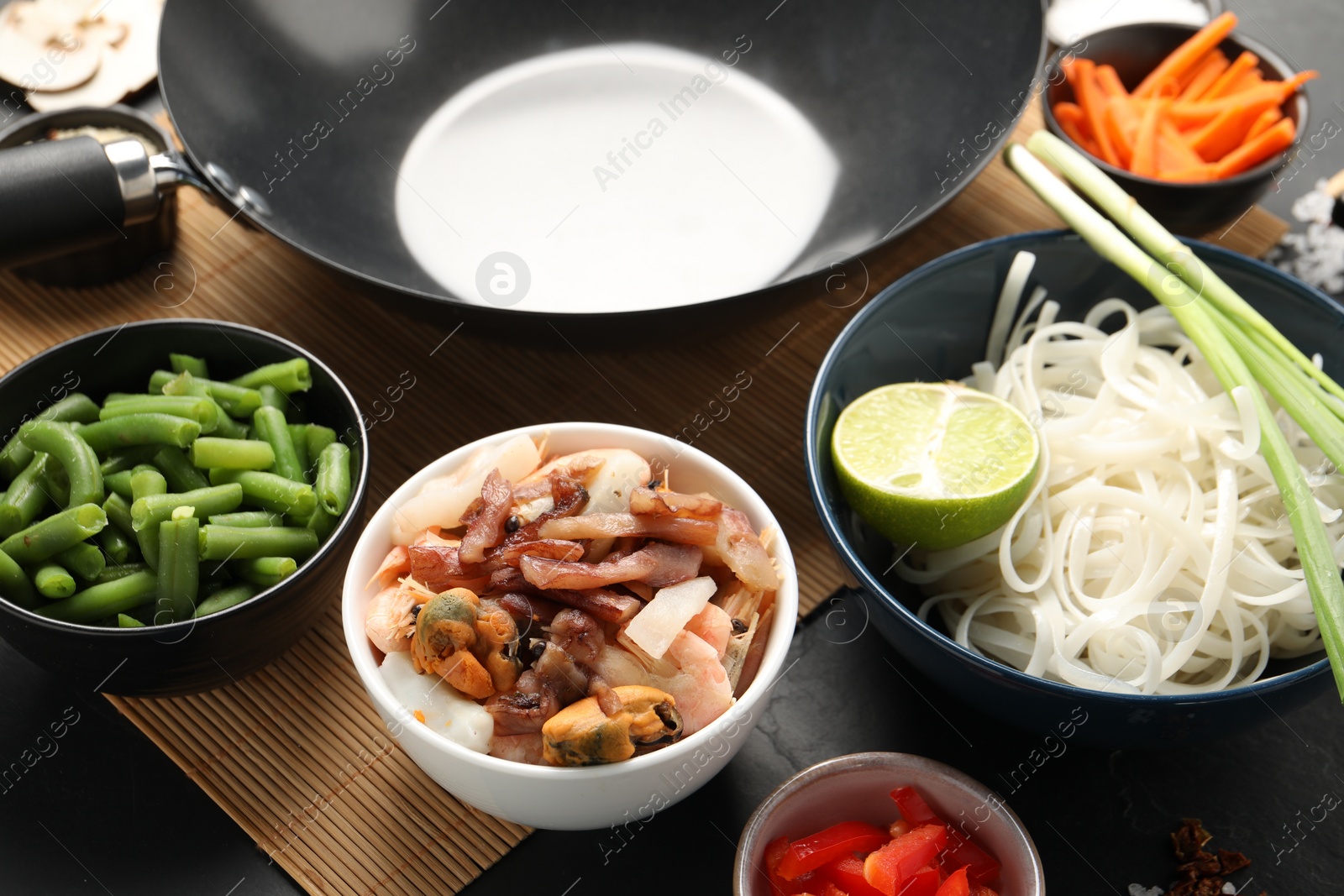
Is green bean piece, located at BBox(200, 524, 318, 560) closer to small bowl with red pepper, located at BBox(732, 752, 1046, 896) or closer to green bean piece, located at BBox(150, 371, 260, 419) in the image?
green bean piece, located at BBox(150, 371, 260, 419)

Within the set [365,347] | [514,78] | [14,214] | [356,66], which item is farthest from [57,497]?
[514,78]

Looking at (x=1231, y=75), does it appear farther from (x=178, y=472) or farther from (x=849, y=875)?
(x=178, y=472)

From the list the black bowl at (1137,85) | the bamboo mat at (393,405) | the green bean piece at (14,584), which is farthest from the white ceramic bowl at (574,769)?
the black bowl at (1137,85)

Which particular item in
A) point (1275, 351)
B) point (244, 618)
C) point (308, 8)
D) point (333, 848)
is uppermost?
point (308, 8)

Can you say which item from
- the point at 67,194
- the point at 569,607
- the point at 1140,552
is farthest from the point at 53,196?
the point at 1140,552

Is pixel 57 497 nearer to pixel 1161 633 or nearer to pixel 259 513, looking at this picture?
pixel 259 513

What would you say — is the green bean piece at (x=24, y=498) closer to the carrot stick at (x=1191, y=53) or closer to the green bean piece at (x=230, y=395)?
the green bean piece at (x=230, y=395)
